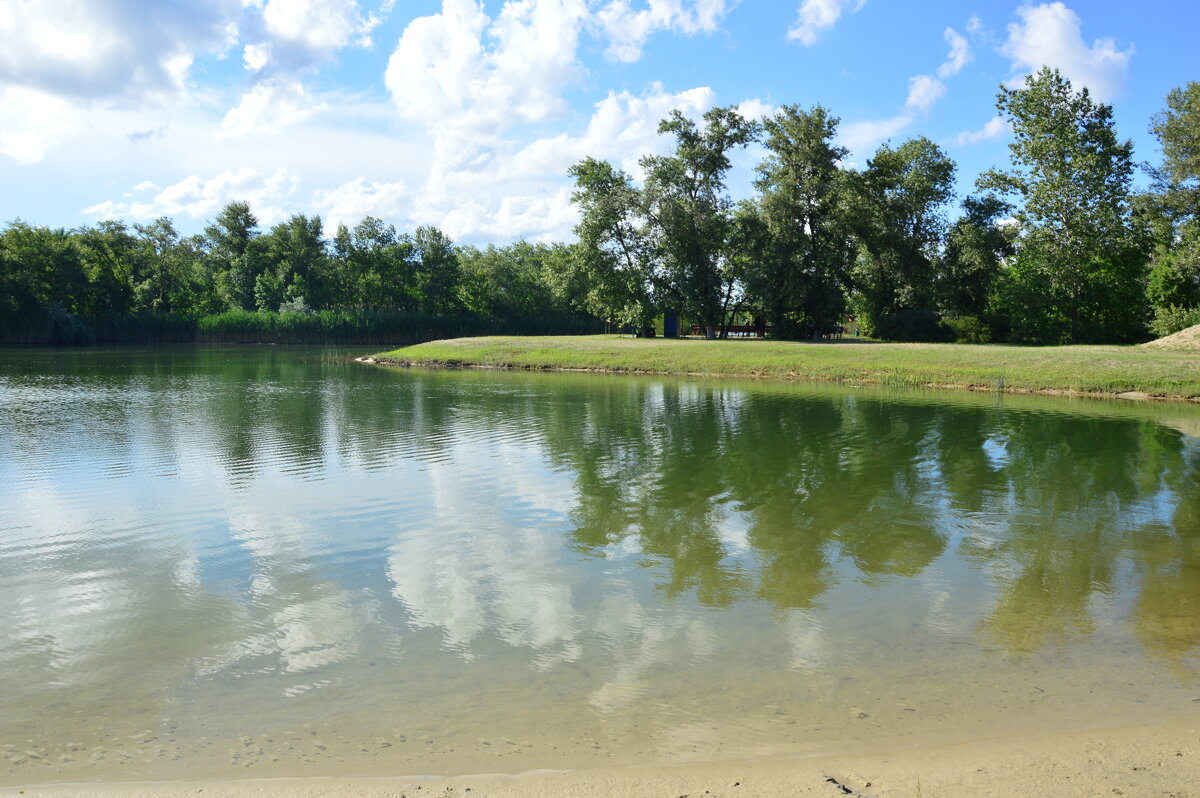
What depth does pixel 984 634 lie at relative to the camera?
7.89m

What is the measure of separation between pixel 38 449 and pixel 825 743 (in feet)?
63.1

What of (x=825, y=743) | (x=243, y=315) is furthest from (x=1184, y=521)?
(x=243, y=315)

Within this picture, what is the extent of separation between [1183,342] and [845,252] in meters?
27.0

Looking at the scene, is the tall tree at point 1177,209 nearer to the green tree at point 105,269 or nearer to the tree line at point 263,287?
the tree line at point 263,287

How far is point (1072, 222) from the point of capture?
5219 cm

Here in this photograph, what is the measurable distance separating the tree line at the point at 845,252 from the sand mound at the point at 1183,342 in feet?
23.0

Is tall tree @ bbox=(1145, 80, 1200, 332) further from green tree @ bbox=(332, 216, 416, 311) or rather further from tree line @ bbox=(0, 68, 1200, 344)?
green tree @ bbox=(332, 216, 416, 311)

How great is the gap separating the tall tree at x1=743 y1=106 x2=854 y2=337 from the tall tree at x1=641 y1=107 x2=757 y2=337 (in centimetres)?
364

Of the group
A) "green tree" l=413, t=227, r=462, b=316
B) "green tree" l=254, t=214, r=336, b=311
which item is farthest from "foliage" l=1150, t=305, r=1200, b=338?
"green tree" l=254, t=214, r=336, b=311

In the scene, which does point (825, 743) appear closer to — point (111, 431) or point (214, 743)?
point (214, 743)

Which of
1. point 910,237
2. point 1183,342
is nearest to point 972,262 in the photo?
point 910,237

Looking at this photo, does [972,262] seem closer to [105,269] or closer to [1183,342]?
[1183,342]

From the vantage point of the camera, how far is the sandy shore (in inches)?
198

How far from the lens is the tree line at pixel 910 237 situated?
5222 cm
